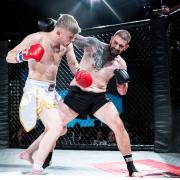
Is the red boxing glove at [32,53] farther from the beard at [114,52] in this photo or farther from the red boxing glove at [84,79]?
the beard at [114,52]

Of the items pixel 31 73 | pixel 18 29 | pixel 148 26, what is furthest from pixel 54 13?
pixel 31 73

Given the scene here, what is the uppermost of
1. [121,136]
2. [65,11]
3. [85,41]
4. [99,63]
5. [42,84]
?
[65,11]

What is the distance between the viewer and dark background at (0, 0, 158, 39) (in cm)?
716

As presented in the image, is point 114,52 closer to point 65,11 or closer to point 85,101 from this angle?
point 85,101

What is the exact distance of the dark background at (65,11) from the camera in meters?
7.16

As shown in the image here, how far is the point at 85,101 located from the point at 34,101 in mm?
412

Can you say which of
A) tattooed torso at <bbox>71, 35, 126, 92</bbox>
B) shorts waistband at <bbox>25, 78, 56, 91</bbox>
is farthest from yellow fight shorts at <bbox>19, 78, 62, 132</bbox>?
tattooed torso at <bbox>71, 35, 126, 92</bbox>

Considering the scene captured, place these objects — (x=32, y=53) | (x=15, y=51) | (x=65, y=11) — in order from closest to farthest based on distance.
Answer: (x=32, y=53) → (x=15, y=51) → (x=65, y=11)

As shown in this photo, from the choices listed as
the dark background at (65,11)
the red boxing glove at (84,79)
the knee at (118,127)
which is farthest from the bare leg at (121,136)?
the dark background at (65,11)

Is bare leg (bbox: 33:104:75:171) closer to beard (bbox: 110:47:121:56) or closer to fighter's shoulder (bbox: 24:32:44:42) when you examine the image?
fighter's shoulder (bbox: 24:32:44:42)

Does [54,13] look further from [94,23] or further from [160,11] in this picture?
[160,11]

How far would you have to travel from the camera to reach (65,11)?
731 cm

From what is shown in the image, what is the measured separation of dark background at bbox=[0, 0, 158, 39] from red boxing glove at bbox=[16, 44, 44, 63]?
193 inches

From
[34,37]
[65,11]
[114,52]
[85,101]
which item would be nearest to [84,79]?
[85,101]
